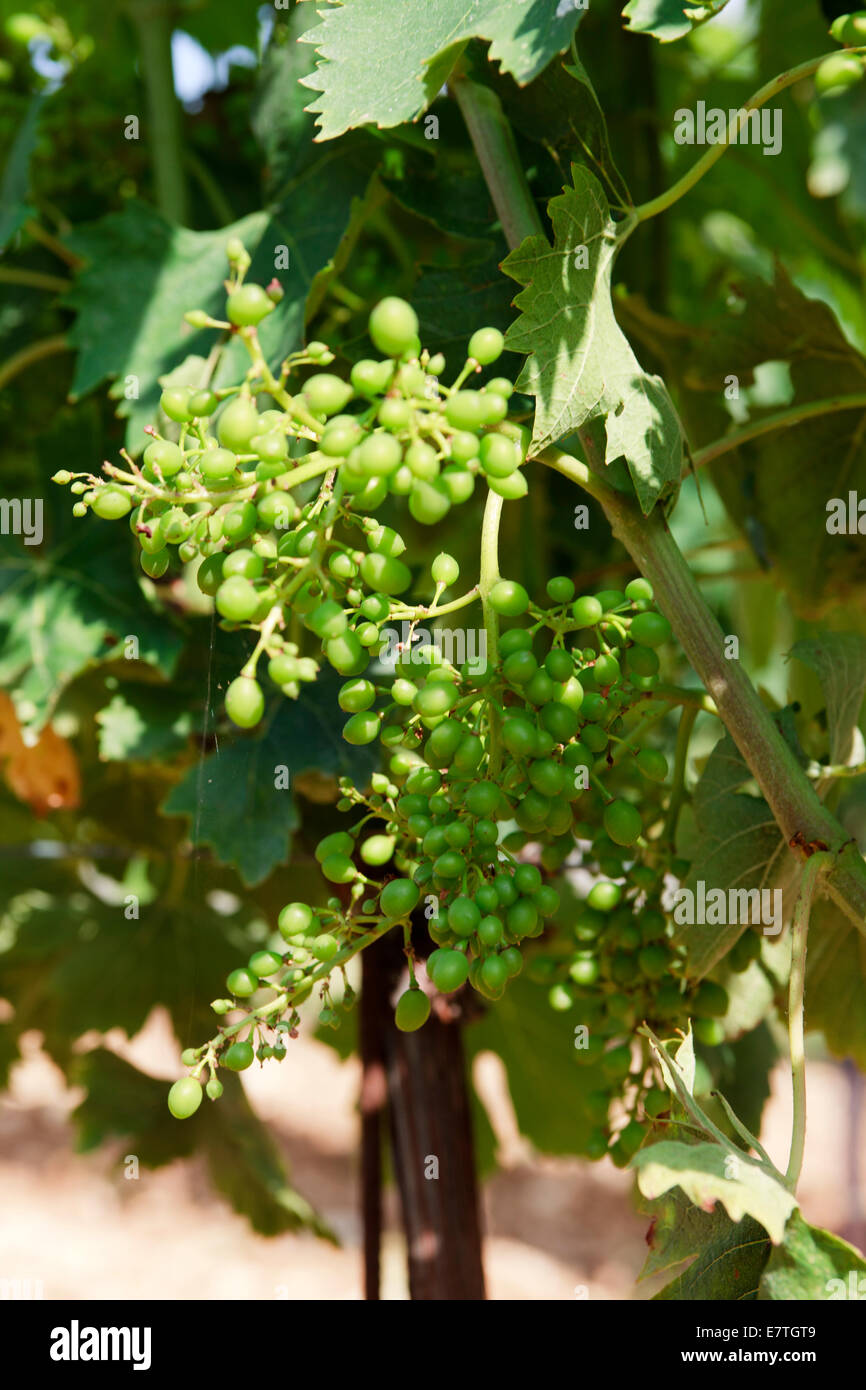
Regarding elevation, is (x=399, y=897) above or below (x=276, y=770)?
below

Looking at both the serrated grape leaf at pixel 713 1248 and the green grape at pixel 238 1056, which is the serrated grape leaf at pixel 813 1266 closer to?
the serrated grape leaf at pixel 713 1248

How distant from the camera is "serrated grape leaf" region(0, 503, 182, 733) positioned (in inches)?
43.4

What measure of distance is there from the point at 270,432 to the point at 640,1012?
20.3 inches

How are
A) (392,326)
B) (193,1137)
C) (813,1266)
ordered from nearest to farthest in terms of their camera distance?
(392,326) < (813,1266) < (193,1137)

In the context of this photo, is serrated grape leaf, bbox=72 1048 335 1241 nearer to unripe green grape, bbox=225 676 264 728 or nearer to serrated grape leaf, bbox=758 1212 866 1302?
serrated grape leaf, bbox=758 1212 866 1302

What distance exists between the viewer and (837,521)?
1154 millimetres

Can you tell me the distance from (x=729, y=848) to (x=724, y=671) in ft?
0.56

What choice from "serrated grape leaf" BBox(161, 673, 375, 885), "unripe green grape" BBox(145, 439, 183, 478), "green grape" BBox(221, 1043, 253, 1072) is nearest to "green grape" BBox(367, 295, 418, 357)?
"unripe green grape" BBox(145, 439, 183, 478)

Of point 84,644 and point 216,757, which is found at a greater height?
point 84,644

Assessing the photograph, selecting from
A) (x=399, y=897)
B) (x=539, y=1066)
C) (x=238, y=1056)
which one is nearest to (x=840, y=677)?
(x=399, y=897)

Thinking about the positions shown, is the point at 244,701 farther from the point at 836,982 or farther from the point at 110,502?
the point at 836,982

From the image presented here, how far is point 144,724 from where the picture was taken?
3.73 ft
